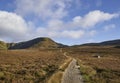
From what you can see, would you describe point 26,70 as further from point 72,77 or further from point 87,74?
point 72,77

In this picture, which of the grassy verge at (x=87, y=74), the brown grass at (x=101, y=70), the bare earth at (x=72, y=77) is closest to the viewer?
the bare earth at (x=72, y=77)

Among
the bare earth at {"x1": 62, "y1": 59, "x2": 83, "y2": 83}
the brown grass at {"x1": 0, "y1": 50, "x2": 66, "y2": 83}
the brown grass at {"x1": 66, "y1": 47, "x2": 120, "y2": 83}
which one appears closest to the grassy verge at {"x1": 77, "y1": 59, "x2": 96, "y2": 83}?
the brown grass at {"x1": 66, "y1": 47, "x2": 120, "y2": 83}

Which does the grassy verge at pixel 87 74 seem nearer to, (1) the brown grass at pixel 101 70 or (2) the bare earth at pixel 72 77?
(1) the brown grass at pixel 101 70

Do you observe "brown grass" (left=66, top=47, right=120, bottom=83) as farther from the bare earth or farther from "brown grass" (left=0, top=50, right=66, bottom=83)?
"brown grass" (left=0, top=50, right=66, bottom=83)

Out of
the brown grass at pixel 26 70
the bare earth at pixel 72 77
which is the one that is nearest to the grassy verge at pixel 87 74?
the bare earth at pixel 72 77

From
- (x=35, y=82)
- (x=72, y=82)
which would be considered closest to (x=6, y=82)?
(x=35, y=82)

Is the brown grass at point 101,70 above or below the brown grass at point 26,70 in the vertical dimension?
below

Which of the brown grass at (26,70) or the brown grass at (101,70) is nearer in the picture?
the brown grass at (26,70)

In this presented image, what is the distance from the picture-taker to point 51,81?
27.0 metres

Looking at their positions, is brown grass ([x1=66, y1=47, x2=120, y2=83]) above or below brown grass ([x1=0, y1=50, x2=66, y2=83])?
below

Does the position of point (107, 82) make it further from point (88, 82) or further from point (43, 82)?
point (43, 82)

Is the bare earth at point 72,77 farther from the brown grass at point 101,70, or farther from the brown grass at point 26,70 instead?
the brown grass at point 26,70

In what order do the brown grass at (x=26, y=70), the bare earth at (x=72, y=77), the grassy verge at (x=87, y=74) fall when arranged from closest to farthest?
the bare earth at (x=72, y=77) < the brown grass at (x=26, y=70) < the grassy verge at (x=87, y=74)

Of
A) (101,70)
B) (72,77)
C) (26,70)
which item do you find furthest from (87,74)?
(26,70)
